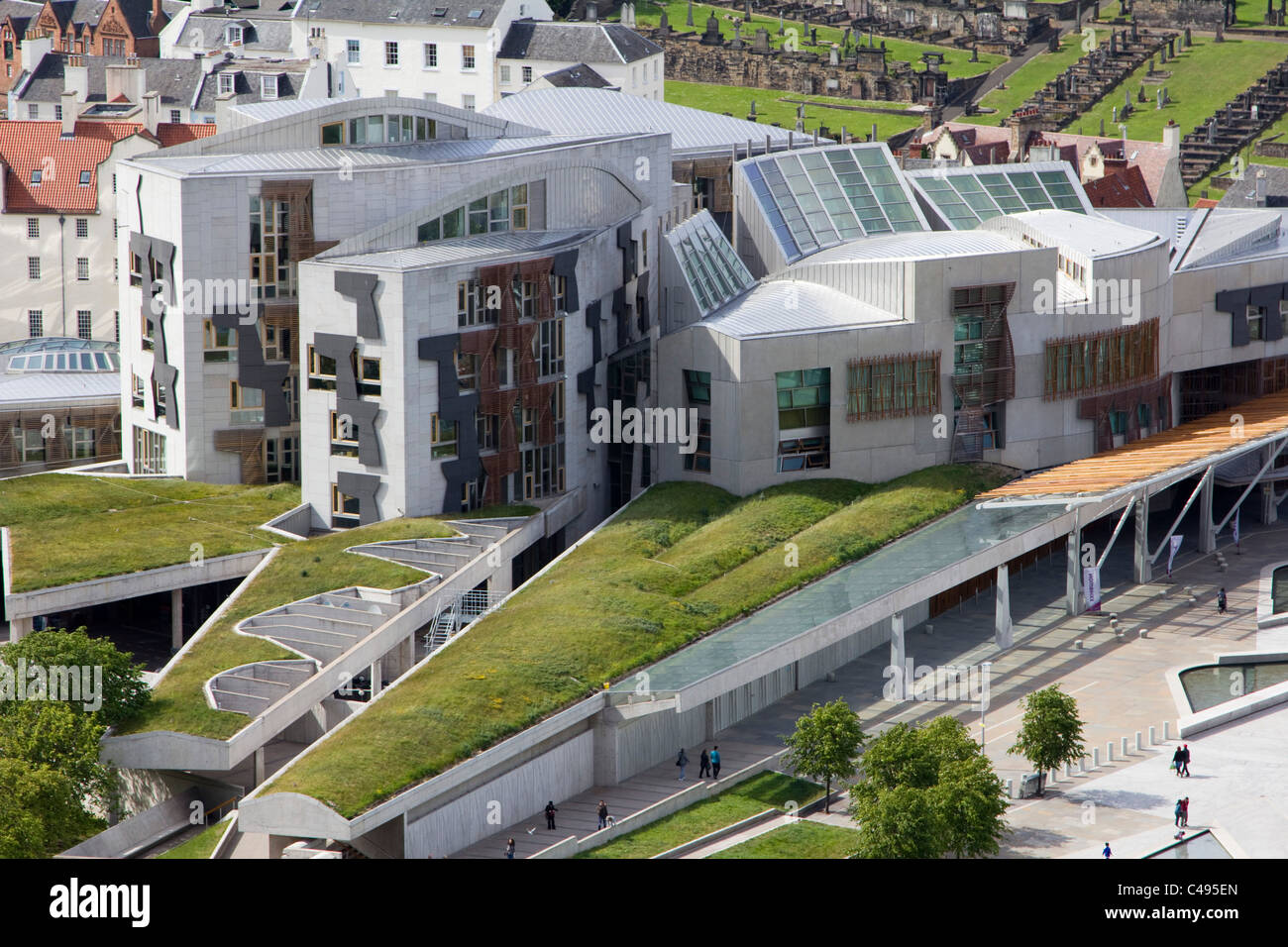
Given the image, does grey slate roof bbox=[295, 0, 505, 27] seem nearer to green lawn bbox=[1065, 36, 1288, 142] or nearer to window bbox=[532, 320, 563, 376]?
green lawn bbox=[1065, 36, 1288, 142]

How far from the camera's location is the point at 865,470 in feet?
334

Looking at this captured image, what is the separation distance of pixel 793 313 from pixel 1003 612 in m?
18.9

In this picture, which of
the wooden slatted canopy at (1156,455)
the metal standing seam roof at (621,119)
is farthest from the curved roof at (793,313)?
the metal standing seam roof at (621,119)

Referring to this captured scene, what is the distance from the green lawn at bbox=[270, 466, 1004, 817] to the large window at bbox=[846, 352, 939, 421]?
130 inches

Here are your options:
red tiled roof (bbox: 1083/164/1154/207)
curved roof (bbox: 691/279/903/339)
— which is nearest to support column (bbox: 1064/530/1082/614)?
curved roof (bbox: 691/279/903/339)

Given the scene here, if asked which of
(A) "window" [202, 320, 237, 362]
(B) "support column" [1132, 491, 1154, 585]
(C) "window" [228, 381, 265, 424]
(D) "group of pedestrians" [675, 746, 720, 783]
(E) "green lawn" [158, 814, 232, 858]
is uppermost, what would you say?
(A) "window" [202, 320, 237, 362]

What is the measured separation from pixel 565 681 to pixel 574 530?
2506 cm

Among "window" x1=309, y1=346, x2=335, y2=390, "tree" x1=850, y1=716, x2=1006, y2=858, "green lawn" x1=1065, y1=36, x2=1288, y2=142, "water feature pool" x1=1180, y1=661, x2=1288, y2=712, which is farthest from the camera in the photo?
"green lawn" x1=1065, y1=36, x2=1288, y2=142

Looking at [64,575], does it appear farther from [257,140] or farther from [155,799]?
[257,140]

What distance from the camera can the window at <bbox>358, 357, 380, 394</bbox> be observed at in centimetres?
9250

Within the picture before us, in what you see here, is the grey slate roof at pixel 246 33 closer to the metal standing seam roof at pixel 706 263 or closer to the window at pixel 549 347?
the metal standing seam roof at pixel 706 263

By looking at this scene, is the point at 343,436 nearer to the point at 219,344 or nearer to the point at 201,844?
the point at 219,344

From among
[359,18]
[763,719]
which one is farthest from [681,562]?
[359,18]

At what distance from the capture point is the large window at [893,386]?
331 feet
